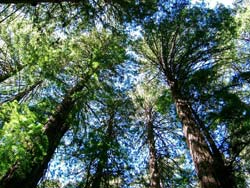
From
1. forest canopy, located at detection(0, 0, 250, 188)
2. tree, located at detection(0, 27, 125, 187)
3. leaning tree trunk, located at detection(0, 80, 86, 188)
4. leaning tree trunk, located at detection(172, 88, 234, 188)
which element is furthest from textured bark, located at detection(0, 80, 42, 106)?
leaning tree trunk, located at detection(172, 88, 234, 188)

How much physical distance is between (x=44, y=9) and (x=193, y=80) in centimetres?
505

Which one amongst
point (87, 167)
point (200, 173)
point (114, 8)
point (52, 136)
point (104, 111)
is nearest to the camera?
point (200, 173)

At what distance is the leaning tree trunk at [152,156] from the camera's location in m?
9.37

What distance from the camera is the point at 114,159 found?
365 inches

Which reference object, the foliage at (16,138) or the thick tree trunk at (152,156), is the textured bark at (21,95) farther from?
the thick tree trunk at (152,156)

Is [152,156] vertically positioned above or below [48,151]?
above

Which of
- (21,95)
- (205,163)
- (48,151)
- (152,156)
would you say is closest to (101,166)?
(48,151)

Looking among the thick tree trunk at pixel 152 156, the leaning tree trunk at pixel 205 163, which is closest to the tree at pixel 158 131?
the thick tree trunk at pixel 152 156

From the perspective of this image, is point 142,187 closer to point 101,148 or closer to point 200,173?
point 101,148

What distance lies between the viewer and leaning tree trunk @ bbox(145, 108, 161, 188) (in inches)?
369

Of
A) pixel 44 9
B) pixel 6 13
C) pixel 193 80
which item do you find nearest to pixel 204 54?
pixel 193 80

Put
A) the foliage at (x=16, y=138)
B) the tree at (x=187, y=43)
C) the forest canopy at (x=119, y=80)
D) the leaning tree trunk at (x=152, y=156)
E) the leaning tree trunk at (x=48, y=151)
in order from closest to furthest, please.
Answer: the foliage at (x=16, y=138)
the leaning tree trunk at (x=48, y=151)
the forest canopy at (x=119, y=80)
the tree at (x=187, y=43)
the leaning tree trunk at (x=152, y=156)

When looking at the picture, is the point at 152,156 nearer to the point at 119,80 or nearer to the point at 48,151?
the point at 119,80

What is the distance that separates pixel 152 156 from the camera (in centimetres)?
1070
